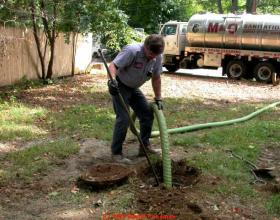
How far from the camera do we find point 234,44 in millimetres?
18797

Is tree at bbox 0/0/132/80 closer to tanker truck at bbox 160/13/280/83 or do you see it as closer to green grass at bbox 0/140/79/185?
tanker truck at bbox 160/13/280/83

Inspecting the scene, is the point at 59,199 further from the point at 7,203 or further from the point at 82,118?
the point at 82,118

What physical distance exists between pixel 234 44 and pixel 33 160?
13.8 m

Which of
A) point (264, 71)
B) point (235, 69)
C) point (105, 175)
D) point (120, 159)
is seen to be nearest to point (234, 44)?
point (235, 69)

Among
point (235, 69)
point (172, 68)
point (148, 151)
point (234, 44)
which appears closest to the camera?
point (148, 151)

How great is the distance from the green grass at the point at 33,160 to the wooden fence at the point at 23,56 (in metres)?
5.47

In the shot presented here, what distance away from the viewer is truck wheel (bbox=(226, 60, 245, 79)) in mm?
18766

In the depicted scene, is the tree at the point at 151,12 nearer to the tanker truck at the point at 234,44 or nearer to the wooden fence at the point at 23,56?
the tanker truck at the point at 234,44

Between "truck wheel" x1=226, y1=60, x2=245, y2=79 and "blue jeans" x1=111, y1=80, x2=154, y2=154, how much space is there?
1291 centimetres

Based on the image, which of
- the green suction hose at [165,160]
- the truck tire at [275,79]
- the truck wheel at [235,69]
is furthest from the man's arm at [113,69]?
the truck wheel at [235,69]

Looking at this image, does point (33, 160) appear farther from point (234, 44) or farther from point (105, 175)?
point (234, 44)

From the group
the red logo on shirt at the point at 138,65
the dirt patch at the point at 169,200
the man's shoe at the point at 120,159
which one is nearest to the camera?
the dirt patch at the point at 169,200

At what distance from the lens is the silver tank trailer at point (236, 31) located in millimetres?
18047

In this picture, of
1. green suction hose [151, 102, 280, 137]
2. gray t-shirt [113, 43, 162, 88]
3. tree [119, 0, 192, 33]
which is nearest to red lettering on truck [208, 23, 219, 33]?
green suction hose [151, 102, 280, 137]
